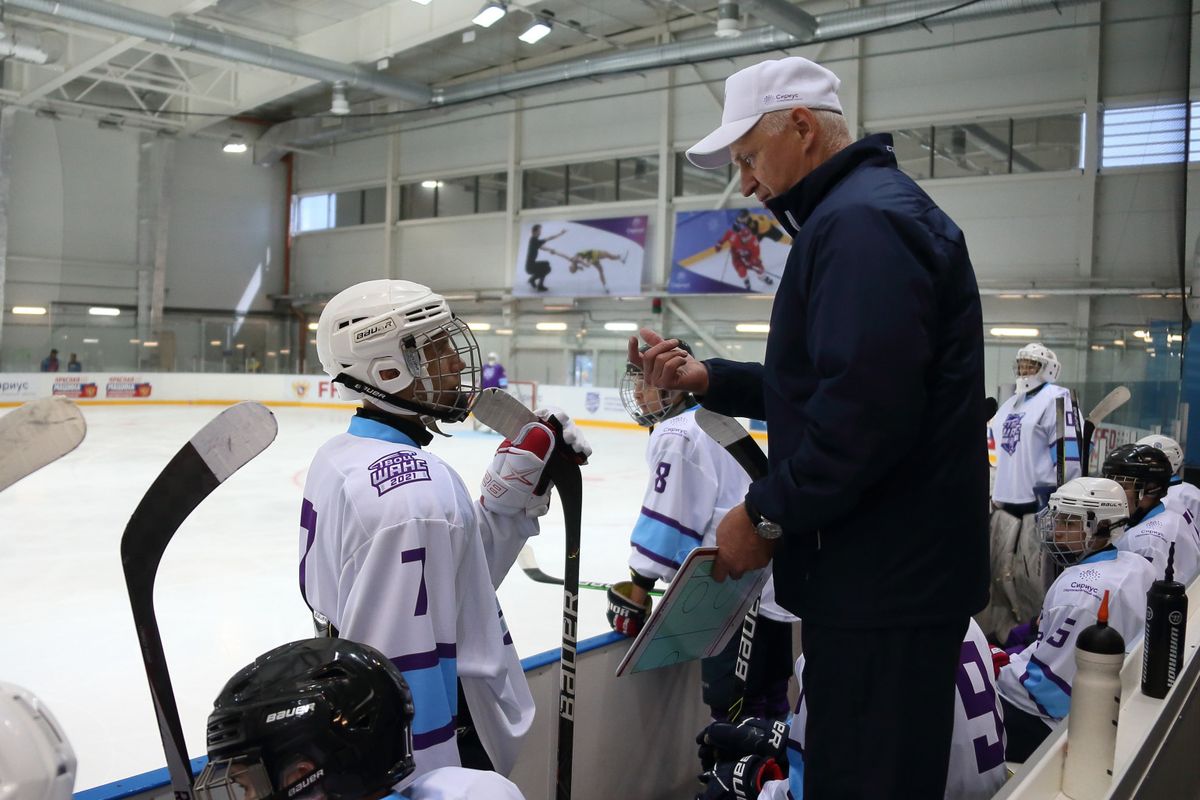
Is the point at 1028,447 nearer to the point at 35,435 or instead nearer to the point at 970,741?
the point at 970,741

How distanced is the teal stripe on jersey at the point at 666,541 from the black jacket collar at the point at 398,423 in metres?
1.06

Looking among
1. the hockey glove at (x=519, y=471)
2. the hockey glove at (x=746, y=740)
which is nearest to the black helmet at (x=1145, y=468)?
the hockey glove at (x=746, y=740)

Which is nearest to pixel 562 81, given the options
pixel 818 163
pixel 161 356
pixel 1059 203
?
pixel 1059 203

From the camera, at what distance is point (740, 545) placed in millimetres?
1364

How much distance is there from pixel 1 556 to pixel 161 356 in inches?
507

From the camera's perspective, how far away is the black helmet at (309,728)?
90cm

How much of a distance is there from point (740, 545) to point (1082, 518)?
5.73 ft

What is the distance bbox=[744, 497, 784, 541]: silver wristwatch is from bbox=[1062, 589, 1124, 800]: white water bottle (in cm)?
65

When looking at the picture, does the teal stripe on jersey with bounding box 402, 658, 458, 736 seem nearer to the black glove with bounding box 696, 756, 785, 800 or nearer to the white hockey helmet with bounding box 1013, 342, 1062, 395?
the black glove with bounding box 696, 756, 785, 800

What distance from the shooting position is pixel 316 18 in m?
16.3

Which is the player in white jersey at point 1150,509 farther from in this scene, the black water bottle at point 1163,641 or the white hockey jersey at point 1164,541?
the black water bottle at point 1163,641

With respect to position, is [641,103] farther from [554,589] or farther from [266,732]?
[266,732]

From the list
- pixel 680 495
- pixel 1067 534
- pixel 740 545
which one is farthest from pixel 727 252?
pixel 740 545

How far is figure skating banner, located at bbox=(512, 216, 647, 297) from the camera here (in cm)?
1716
